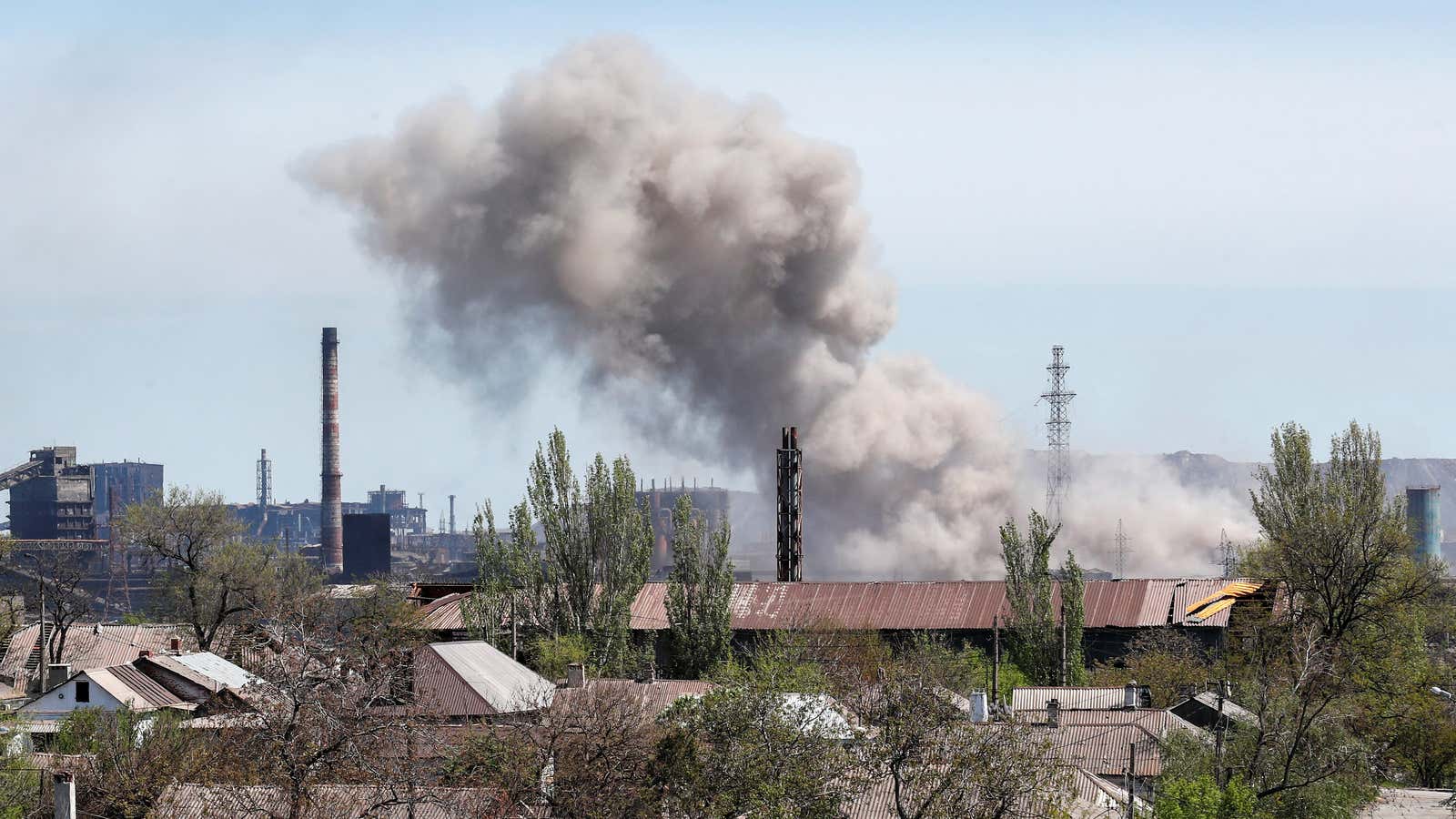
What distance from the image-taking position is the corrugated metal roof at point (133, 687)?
38.0 m

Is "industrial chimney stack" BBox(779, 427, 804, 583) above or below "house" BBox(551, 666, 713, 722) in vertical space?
above

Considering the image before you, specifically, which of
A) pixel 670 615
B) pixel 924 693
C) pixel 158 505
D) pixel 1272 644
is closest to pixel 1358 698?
pixel 1272 644

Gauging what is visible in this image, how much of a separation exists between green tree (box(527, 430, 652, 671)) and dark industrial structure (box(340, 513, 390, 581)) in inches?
3797

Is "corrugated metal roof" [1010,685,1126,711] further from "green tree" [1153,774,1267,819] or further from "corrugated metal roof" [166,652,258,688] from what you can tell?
"corrugated metal roof" [166,652,258,688]

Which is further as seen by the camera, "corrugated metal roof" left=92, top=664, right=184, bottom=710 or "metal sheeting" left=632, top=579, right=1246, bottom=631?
"metal sheeting" left=632, top=579, right=1246, bottom=631

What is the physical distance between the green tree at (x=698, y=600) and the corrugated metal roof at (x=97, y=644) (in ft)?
54.9

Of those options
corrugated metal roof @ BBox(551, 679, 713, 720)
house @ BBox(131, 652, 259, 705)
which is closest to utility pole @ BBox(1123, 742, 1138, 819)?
corrugated metal roof @ BBox(551, 679, 713, 720)

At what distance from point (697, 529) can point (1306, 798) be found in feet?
85.5

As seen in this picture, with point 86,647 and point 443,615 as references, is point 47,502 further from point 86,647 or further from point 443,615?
point 443,615

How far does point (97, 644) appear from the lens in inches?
2320

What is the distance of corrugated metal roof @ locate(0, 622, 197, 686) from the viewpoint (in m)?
56.8

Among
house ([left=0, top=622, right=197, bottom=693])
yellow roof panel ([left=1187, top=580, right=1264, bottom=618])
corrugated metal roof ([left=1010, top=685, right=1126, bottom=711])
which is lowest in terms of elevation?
house ([left=0, top=622, right=197, bottom=693])

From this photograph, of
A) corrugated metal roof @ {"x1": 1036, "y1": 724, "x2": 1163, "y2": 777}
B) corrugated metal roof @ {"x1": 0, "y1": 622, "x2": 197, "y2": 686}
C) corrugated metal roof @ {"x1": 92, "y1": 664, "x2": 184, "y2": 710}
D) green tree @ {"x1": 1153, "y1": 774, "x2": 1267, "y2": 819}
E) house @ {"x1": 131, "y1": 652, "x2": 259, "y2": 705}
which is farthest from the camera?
corrugated metal roof @ {"x1": 0, "y1": 622, "x2": 197, "y2": 686}

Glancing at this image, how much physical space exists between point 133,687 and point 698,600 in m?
15.8
